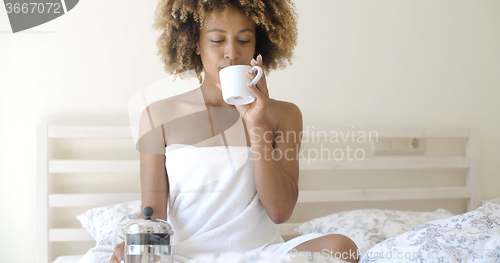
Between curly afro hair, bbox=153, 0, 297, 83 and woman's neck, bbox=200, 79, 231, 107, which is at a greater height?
curly afro hair, bbox=153, 0, 297, 83

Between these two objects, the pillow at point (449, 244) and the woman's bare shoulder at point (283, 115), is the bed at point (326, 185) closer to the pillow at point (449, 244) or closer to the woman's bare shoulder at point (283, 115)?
the pillow at point (449, 244)

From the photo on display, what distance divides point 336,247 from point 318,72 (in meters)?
1.10

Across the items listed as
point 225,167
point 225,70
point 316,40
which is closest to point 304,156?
point 316,40

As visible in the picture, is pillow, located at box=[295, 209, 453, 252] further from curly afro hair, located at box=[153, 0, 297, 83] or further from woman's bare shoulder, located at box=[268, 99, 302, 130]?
curly afro hair, located at box=[153, 0, 297, 83]

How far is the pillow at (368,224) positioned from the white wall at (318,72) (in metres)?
0.47

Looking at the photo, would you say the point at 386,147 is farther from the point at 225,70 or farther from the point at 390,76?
the point at 225,70

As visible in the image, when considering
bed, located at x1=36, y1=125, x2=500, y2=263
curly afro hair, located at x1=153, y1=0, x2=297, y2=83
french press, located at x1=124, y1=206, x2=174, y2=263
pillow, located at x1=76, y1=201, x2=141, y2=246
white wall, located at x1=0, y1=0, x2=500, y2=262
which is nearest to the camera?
french press, located at x1=124, y1=206, x2=174, y2=263

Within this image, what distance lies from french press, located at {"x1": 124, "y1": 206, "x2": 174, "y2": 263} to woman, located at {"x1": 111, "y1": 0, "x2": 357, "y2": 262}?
0.17 meters

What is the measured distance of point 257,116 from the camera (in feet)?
2.75

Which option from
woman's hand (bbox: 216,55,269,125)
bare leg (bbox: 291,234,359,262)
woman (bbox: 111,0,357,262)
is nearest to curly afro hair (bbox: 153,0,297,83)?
woman (bbox: 111,0,357,262)

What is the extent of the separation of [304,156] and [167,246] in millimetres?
1056

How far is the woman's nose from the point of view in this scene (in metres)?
0.94

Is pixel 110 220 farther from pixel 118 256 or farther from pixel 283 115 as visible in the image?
pixel 283 115
